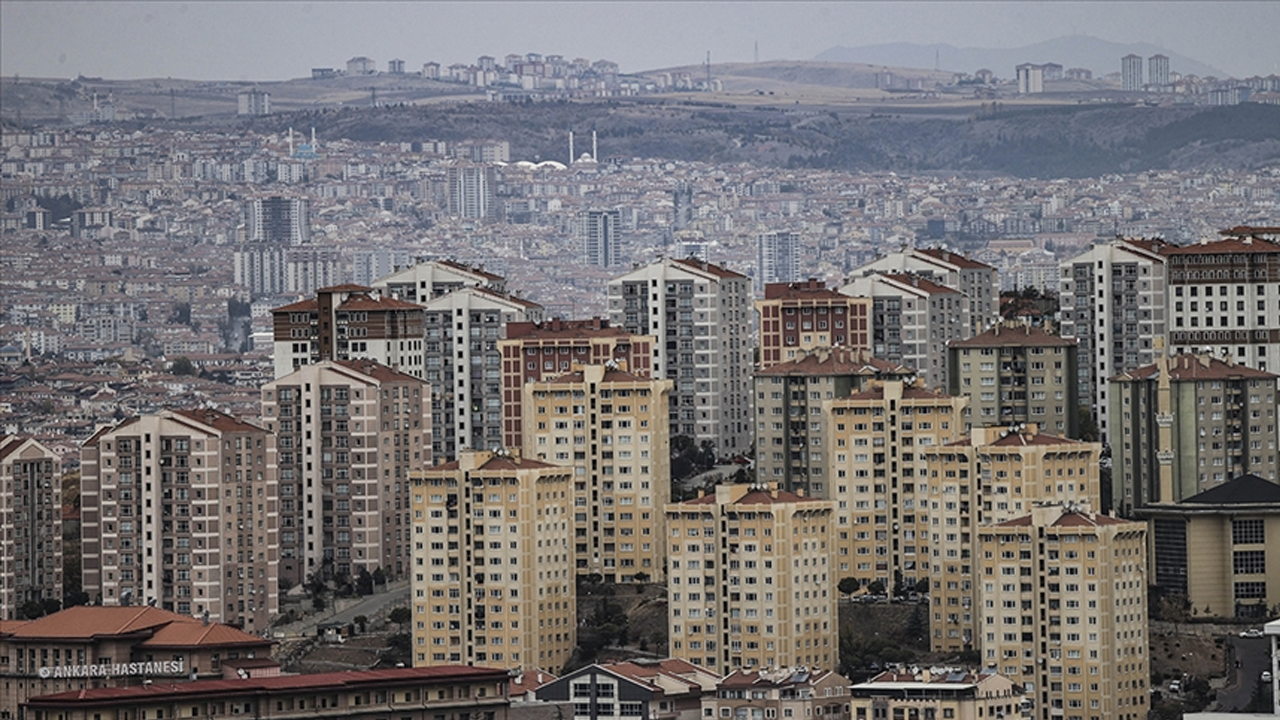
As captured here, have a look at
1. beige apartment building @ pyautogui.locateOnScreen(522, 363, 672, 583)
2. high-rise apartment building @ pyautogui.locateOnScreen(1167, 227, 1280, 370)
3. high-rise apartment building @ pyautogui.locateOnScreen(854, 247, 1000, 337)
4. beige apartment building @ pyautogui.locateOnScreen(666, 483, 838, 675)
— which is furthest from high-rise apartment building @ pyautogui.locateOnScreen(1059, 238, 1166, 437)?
beige apartment building @ pyautogui.locateOnScreen(666, 483, 838, 675)

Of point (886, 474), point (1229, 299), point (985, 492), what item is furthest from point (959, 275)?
point (985, 492)

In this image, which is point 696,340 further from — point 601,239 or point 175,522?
point 601,239

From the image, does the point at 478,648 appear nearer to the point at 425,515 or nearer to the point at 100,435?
the point at 425,515

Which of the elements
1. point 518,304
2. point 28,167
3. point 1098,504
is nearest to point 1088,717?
point 1098,504

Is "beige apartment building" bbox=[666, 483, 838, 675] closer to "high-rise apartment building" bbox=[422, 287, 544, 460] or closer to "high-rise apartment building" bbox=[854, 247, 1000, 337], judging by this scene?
"high-rise apartment building" bbox=[422, 287, 544, 460]

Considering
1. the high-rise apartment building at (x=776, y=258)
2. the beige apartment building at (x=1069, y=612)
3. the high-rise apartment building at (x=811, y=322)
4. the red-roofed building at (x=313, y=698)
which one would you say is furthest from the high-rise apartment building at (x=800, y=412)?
the high-rise apartment building at (x=776, y=258)

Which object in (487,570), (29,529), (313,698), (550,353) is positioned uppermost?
(550,353)
